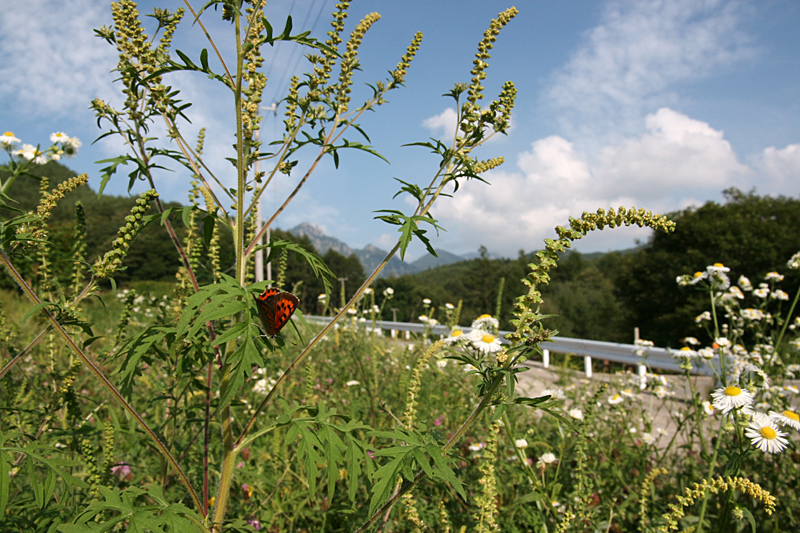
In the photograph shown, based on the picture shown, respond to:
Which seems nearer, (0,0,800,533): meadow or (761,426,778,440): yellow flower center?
(0,0,800,533): meadow

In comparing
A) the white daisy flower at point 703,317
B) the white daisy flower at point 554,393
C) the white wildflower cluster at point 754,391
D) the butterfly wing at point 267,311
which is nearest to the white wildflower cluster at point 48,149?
the butterfly wing at point 267,311

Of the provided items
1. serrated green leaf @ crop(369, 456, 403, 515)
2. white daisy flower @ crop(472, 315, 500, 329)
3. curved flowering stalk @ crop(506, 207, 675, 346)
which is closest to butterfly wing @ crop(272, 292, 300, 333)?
serrated green leaf @ crop(369, 456, 403, 515)

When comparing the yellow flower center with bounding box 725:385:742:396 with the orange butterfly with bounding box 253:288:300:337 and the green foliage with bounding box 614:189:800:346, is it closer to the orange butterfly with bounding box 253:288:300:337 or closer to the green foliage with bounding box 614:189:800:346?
the orange butterfly with bounding box 253:288:300:337

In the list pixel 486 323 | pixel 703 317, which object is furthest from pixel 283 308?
pixel 703 317

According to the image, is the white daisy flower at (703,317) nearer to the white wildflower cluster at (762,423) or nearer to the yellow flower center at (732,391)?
the yellow flower center at (732,391)

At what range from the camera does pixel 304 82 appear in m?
2.10

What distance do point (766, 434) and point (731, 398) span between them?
0.25 m

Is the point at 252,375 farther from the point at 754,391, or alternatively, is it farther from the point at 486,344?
the point at 754,391

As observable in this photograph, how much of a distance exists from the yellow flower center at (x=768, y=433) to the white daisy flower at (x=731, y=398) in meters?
0.16

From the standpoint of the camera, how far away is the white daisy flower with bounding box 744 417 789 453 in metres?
2.58

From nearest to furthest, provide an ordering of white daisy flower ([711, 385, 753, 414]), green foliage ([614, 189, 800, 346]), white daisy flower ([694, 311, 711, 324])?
white daisy flower ([711, 385, 753, 414]) → white daisy flower ([694, 311, 711, 324]) → green foliage ([614, 189, 800, 346])

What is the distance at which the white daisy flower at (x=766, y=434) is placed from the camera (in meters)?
2.58

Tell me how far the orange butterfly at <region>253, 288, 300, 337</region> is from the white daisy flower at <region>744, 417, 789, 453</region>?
9.29 ft

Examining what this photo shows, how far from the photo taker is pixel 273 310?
1.53 m
